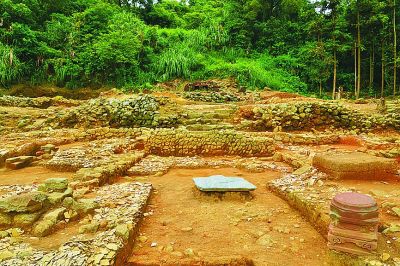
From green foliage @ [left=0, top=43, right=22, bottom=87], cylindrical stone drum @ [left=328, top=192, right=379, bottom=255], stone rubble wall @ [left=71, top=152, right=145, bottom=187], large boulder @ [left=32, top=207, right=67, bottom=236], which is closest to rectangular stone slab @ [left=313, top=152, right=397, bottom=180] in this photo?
cylindrical stone drum @ [left=328, top=192, right=379, bottom=255]

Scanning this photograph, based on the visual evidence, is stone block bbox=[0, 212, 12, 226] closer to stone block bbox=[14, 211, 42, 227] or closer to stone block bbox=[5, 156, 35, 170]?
stone block bbox=[14, 211, 42, 227]

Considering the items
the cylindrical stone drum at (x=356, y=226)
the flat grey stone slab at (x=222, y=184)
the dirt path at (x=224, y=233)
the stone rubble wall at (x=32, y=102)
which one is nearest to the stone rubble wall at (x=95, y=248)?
the dirt path at (x=224, y=233)

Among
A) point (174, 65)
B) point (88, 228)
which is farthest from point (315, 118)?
point (174, 65)

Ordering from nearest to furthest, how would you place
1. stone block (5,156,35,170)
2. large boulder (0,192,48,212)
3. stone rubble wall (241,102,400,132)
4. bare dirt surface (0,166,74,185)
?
1. large boulder (0,192,48,212)
2. bare dirt surface (0,166,74,185)
3. stone block (5,156,35,170)
4. stone rubble wall (241,102,400,132)

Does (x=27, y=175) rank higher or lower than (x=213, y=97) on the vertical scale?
lower

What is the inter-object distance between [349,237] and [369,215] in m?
0.29

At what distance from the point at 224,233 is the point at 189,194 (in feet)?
5.04

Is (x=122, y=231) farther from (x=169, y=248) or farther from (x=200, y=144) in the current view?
(x=200, y=144)

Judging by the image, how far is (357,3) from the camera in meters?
19.0

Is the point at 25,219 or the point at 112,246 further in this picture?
the point at 25,219

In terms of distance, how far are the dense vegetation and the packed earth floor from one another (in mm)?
9868

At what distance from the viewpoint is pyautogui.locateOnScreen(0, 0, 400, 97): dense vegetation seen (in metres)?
18.2

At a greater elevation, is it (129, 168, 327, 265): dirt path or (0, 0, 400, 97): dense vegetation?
(0, 0, 400, 97): dense vegetation

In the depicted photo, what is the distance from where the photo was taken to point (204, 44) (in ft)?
79.0
